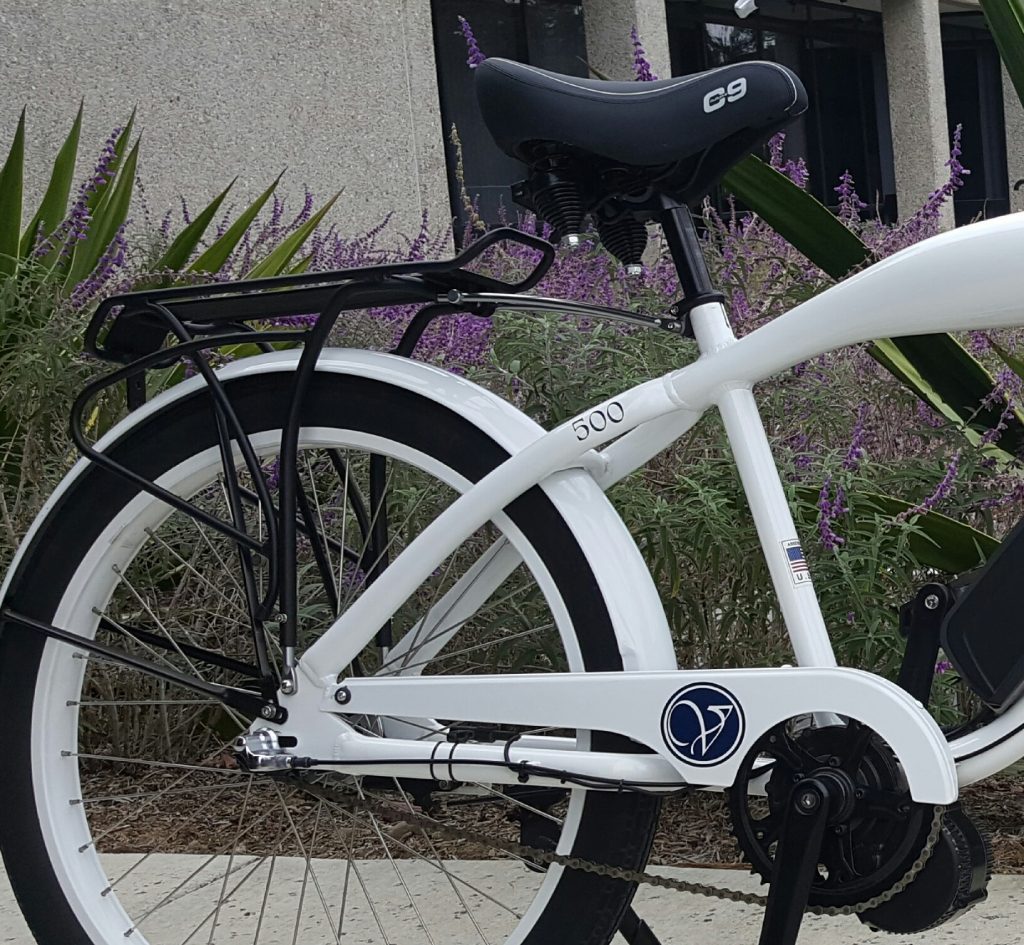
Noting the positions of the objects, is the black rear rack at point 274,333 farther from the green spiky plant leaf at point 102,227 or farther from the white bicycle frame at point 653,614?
the green spiky plant leaf at point 102,227

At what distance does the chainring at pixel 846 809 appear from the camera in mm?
1359

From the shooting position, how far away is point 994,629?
140 cm

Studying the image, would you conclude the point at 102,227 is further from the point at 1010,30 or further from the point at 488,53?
the point at 488,53

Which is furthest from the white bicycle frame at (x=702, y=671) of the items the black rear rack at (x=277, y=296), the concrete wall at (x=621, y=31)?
the concrete wall at (x=621, y=31)

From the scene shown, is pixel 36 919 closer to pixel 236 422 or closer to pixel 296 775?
pixel 296 775

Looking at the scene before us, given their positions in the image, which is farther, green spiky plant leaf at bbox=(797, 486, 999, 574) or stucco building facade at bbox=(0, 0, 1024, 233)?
stucco building facade at bbox=(0, 0, 1024, 233)

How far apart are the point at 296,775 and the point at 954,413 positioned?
51.2 inches

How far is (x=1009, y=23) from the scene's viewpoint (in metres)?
2.45

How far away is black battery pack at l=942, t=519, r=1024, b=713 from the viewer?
54.4 inches

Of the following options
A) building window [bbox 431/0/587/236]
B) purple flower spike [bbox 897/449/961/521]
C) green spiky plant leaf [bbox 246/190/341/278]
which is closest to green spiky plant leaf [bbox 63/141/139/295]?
green spiky plant leaf [bbox 246/190/341/278]

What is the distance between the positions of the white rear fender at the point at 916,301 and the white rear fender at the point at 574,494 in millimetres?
218

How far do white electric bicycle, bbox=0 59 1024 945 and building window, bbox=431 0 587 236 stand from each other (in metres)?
8.38

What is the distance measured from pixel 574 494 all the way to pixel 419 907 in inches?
36.4

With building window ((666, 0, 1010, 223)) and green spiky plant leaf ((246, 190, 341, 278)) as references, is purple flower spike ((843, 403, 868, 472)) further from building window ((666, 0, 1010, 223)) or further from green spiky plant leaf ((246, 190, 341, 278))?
building window ((666, 0, 1010, 223))
